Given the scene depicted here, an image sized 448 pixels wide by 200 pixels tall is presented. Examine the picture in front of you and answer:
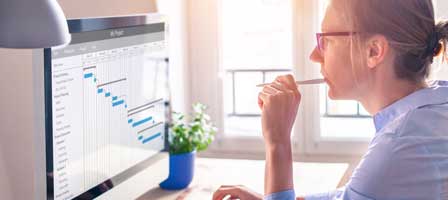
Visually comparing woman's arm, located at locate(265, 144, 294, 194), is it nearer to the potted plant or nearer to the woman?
the woman

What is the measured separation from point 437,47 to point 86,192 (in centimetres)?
79

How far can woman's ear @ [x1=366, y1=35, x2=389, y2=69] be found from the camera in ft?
4.28

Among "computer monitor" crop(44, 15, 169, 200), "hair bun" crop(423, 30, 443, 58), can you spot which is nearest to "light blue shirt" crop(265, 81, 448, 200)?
"hair bun" crop(423, 30, 443, 58)

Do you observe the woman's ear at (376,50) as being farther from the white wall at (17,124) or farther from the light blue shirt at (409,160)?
the white wall at (17,124)

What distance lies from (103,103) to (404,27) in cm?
67

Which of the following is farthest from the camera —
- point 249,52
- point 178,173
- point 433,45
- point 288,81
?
point 249,52


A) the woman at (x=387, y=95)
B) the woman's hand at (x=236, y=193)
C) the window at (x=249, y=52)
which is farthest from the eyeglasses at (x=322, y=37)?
the window at (x=249, y=52)

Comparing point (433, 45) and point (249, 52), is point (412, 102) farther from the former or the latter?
point (249, 52)

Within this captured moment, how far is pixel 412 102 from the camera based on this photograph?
1304 mm

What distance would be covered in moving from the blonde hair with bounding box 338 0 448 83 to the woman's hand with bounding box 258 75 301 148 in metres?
0.24

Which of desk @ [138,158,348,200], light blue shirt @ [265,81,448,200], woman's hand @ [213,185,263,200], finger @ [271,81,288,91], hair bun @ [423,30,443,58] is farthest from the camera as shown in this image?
desk @ [138,158,348,200]

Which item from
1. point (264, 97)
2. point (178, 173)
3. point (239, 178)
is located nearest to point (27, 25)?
point (264, 97)

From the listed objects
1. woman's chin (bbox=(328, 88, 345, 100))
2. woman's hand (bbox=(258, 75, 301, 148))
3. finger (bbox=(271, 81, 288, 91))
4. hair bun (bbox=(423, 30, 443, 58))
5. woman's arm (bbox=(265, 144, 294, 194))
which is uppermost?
hair bun (bbox=(423, 30, 443, 58))

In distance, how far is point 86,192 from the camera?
1.52 meters
